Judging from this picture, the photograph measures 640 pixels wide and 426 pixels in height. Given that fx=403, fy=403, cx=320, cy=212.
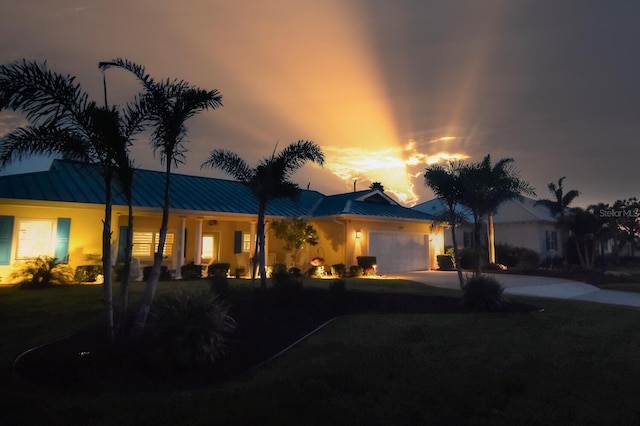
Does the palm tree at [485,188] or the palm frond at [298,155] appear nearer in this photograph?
the palm frond at [298,155]

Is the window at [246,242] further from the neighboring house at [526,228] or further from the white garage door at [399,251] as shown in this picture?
the neighboring house at [526,228]

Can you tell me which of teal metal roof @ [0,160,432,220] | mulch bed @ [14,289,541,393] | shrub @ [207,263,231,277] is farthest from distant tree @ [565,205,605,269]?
shrub @ [207,263,231,277]

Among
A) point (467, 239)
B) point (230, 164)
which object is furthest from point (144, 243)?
point (467, 239)

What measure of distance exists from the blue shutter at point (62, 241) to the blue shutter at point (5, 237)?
1.33 meters

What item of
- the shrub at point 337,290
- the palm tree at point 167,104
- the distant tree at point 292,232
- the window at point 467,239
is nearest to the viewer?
the palm tree at point 167,104

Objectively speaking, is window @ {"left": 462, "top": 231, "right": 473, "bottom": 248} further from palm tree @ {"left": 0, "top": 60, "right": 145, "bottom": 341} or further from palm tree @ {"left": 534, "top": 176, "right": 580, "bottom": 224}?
palm tree @ {"left": 0, "top": 60, "right": 145, "bottom": 341}

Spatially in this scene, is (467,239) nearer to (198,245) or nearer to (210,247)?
(210,247)

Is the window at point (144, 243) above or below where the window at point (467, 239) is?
below

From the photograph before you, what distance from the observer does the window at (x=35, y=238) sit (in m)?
13.6

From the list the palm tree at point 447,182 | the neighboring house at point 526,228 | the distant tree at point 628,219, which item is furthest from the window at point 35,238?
the distant tree at point 628,219

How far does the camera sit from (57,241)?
1407 cm

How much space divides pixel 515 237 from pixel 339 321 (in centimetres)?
2571

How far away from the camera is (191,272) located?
645 inches

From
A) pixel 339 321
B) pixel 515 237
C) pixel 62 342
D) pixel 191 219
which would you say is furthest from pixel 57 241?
pixel 515 237
